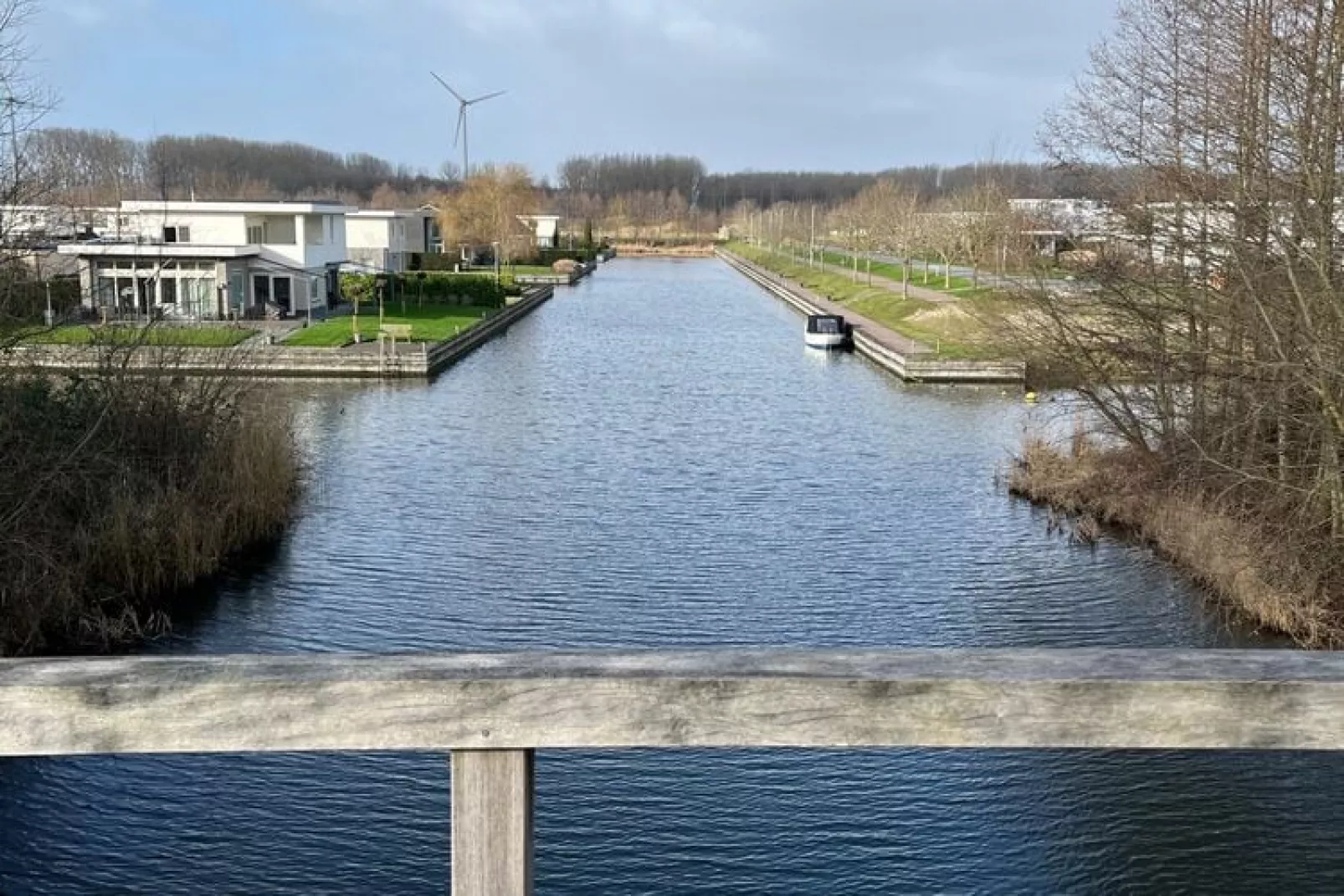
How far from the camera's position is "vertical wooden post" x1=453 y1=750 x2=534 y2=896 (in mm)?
→ 2256

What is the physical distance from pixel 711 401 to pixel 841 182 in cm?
15969

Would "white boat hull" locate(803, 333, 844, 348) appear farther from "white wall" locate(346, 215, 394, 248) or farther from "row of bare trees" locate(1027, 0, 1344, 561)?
"white wall" locate(346, 215, 394, 248)

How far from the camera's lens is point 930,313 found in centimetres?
4450

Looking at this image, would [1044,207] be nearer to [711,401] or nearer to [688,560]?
[688,560]

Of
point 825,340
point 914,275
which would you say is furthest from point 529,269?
point 825,340

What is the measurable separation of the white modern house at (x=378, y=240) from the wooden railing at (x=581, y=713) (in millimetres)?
53507

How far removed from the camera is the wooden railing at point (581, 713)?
7.34 feet

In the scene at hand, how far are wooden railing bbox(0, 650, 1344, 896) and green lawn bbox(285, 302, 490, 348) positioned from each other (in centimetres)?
3511

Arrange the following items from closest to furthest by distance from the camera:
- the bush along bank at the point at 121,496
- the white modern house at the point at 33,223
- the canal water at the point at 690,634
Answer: the canal water at the point at 690,634
the white modern house at the point at 33,223
the bush along bank at the point at 121,496

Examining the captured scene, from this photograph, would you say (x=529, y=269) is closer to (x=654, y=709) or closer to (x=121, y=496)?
(x=121, y=496)

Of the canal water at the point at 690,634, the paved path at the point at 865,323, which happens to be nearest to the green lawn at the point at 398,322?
the canal water at the point at 690,634

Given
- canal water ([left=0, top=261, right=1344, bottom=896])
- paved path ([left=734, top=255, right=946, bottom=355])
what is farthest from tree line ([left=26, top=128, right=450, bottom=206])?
canal water ([left=0, top=261, right=1344, bottom=896])

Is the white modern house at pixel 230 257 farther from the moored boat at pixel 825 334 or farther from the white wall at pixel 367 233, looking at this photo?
the moored boat at pixel 825 334

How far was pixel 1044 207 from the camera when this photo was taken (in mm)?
20203
